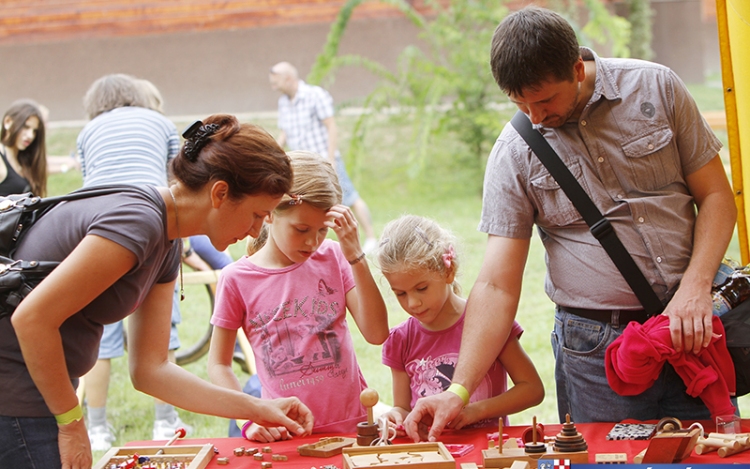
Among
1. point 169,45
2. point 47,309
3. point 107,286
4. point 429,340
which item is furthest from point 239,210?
point 169,45

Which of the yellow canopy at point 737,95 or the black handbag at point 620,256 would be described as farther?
the yellow canopy at point 737,95

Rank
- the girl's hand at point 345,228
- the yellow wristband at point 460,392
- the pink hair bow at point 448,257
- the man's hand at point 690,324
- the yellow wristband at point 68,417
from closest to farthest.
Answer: the yellow wristband at point 68,417
the man's hand at point 690,324
the yellow wristband at point 460,392
the girl's hand at point 345,228
the pink hair bow at point 448,257

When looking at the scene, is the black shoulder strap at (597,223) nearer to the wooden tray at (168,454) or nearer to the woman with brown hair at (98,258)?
the woman with brown hair at (98,258)

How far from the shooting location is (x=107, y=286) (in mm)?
1806

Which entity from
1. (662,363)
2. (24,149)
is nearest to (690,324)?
(662,363)

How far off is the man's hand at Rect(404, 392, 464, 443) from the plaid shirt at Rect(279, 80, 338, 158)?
18.0ft

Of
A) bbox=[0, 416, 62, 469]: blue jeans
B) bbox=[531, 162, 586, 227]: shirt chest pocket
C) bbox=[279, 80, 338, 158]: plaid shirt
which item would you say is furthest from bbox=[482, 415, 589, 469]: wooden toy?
bbox=[279, 80, 338, 158]: plaid shirt

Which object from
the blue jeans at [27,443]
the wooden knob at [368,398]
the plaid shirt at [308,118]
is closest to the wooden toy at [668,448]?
the wooden knob at [368,398]

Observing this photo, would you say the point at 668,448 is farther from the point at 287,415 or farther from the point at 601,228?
the point at 287,415

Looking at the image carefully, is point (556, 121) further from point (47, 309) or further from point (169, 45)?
point (169, 45)

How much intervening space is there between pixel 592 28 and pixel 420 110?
2.08 m

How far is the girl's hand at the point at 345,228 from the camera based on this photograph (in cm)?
241

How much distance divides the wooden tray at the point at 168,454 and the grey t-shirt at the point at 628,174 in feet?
3.83

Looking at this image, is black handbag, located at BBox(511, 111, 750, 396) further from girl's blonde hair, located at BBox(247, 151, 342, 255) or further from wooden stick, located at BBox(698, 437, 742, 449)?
girl's blonde hair, located at BBox(247, 151, 342, 255)
